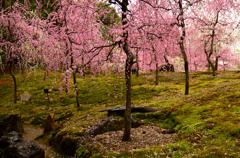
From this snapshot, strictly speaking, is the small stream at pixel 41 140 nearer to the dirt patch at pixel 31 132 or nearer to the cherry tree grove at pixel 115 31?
the dirt patch at pixel 31 132

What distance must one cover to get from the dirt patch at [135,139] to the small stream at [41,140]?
197cm

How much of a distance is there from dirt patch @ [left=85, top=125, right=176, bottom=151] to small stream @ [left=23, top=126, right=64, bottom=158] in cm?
197

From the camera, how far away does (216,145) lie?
4746mm

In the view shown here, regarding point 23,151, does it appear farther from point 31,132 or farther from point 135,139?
point 135,139

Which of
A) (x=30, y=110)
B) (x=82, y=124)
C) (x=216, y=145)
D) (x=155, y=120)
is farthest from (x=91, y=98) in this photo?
(x=216, y=145)

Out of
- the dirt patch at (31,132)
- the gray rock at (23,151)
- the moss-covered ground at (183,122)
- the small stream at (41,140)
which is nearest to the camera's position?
the moss-covered ground at (183,122)

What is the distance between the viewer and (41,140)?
360 inches

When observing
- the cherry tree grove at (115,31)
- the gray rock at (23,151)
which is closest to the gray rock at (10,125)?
the gray rock at (23,151)

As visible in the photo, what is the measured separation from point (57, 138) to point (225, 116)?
23.2 ft

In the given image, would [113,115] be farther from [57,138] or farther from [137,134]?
[57,138]

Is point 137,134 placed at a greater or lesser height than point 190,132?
lesser

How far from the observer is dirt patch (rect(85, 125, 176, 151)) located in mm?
6043

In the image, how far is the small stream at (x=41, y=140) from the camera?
748 cm

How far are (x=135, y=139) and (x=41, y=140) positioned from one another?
550cm
